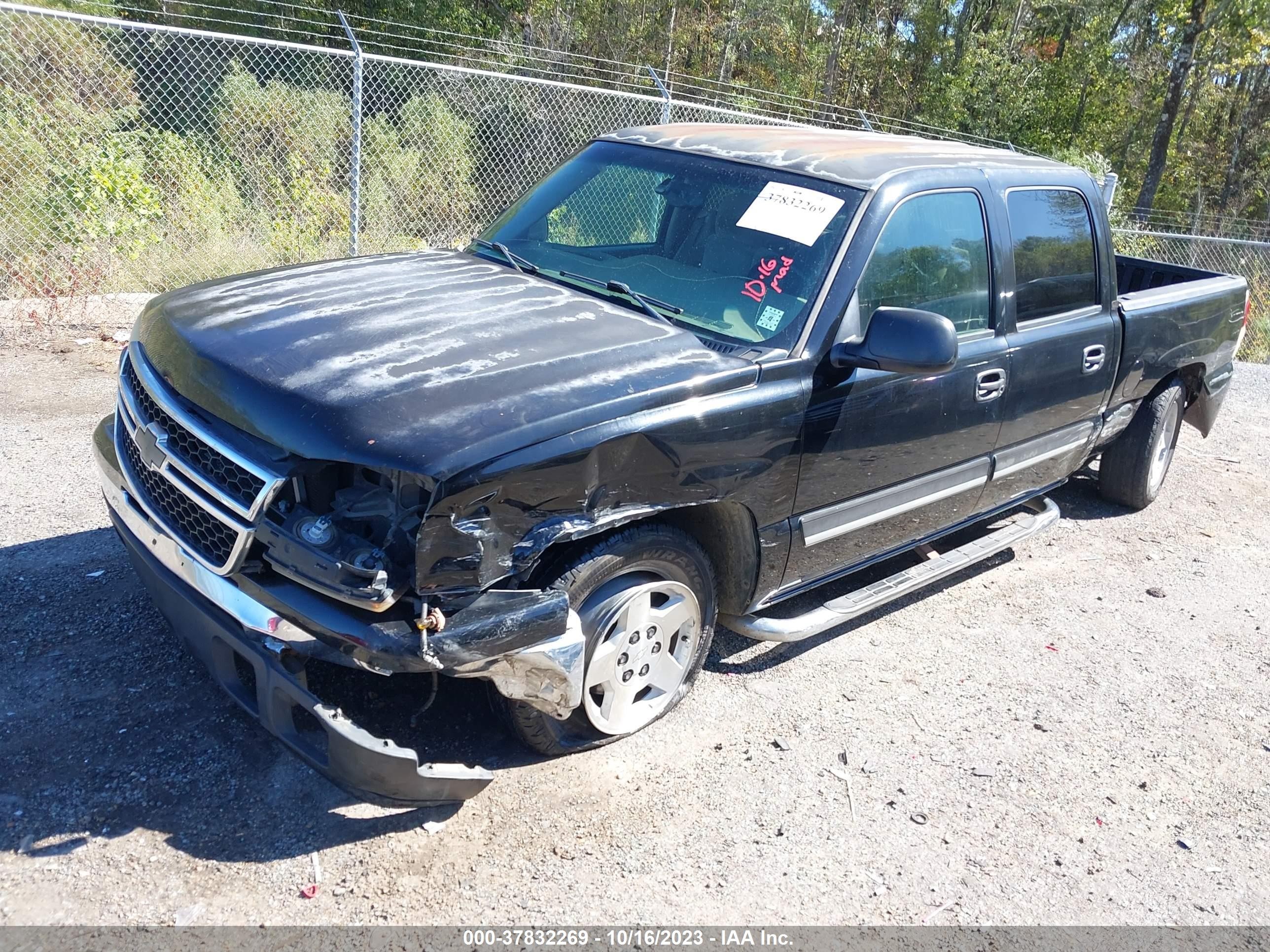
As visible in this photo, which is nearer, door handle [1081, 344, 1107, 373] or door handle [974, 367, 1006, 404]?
door handle [974, 367, 1006, 404]

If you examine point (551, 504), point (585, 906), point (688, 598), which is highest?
point (551, 504)

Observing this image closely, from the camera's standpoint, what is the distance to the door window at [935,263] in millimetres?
3670

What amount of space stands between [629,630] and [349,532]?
0.97 meters

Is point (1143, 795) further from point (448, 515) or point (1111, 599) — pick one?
point (448, 515)

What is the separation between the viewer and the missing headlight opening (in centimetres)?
251

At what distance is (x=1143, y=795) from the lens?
3559 millimetres

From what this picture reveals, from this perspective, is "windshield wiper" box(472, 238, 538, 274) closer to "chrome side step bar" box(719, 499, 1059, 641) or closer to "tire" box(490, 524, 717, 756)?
"tire" box(490, 524, 717, 756)

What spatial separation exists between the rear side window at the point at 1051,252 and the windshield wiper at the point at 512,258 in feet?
6.76

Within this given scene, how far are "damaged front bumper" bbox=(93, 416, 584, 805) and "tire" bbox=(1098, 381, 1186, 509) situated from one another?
448 cm

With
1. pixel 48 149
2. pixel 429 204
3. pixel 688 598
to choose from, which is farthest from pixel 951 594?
pixel 429 204

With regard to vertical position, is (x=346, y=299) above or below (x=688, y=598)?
above

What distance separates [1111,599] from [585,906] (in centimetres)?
350

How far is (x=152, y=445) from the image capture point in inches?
118

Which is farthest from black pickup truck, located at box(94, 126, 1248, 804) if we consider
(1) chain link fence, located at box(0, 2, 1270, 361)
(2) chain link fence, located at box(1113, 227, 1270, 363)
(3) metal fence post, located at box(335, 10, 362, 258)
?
(2) chain link fence, located at box(1113, 227, 1270, 363)
